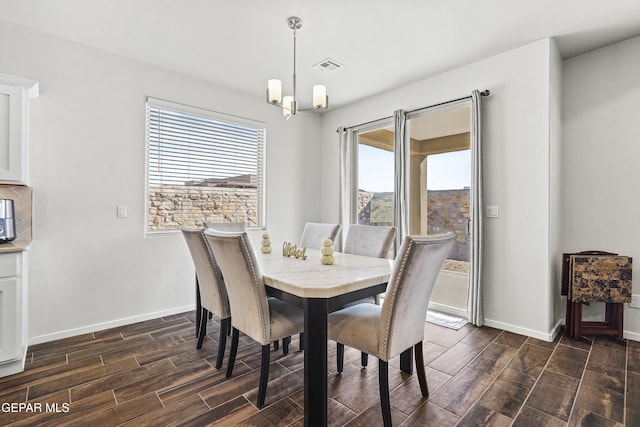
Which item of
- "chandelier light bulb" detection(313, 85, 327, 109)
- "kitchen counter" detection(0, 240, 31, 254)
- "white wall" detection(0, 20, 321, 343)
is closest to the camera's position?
"kitchen counter" detection(0, 240, 31, 254)

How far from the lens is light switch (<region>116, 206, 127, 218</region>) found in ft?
9.92

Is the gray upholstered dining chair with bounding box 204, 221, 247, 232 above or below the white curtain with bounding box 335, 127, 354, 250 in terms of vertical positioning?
below

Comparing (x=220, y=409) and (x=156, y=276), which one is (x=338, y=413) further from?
(x=156, y=276)

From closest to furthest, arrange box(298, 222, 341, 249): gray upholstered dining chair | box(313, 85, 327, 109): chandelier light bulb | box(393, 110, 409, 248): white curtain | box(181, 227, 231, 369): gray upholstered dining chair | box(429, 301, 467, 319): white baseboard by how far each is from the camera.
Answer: box(181, 227, 231, 369): gray upholstered dining chair → box(313, 85, 327, 109): chandelier light bulb → box(298, 222, 341, 249): gray upholstered dining chair → box(429, 301, 467, 319): white baseboard → box(393, 110, 409, 248): white curtain

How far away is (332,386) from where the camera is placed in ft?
6.59

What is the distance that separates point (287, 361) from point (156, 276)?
70.0 inches

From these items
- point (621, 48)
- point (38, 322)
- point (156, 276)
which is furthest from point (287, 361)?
point (621, 48)

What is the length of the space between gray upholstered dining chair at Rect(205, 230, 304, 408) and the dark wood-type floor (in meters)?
0.36

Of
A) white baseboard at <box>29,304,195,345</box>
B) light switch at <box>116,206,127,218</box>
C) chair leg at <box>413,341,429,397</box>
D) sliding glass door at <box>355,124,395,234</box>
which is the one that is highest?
sliding glass door at <box>355,124,395,234</box>

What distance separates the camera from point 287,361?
2.33m

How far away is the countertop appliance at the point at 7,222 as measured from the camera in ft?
7.47

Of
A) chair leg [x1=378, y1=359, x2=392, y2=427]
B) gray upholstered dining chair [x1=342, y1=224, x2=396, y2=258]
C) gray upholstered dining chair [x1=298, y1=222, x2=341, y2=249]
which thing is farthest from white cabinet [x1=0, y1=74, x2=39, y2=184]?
chair leg [x1=378, y1=359, x2=392, y2=427]

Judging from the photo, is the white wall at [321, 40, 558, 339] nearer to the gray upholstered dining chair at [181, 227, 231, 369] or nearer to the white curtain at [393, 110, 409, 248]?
the white curtain at [393, 110, 409, 248]

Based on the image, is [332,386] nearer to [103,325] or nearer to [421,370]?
[421,370]
